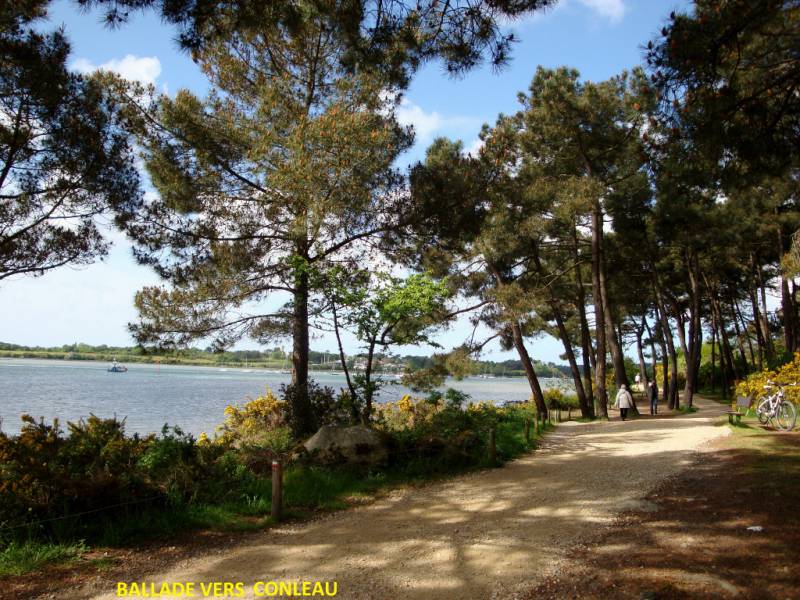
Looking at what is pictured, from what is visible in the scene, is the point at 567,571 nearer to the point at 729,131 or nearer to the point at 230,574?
the point at 230,574

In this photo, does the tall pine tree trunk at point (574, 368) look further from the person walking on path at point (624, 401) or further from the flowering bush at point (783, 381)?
the flowering bush at point (783, 381)

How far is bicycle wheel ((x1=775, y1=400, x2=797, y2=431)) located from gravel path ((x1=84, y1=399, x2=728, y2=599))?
432 cm

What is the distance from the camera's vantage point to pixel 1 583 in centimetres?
415

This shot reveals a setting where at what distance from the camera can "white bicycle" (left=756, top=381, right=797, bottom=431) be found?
36.9 ft

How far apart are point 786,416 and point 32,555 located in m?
13.4

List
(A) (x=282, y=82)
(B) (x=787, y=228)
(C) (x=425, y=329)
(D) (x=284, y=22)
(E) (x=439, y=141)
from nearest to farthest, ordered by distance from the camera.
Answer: (D) (x=284, y=22) < (A) (x=282, y=82) < (C) (x=425, y=329) < (E) (x=439, y=141) < (B) (x=787, y=228)

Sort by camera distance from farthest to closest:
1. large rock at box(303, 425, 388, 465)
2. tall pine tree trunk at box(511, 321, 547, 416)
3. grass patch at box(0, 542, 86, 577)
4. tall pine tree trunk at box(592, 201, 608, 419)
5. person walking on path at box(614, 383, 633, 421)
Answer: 1. tall pine tree trunk at box(511, 321, 547, 416)
2. tall pine tree trunk at box(592, 201, 608, 419)
3. person walking on path at box(614, 383, 633, 421)
4. large rock at box(303, 425, 388, 465)
5. grass patch at box(0, 542, 86, 577)

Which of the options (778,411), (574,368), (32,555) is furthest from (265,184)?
(574,368)

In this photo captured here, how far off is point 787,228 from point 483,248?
11502 mm

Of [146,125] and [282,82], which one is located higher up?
[282,82]

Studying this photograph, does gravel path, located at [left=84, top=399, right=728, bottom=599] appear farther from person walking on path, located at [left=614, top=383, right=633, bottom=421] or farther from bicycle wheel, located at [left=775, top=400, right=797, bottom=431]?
person walking on path, located at [left=614, top=383, right=633, bottom=421]

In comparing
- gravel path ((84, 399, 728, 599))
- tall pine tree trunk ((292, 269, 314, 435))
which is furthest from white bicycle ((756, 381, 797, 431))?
tall pine tree trunk ((292, 269, 314, 435))

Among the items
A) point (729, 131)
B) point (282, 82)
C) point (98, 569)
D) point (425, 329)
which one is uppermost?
point (282, 82)

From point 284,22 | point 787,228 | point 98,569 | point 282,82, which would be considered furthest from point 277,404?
point 787,228
